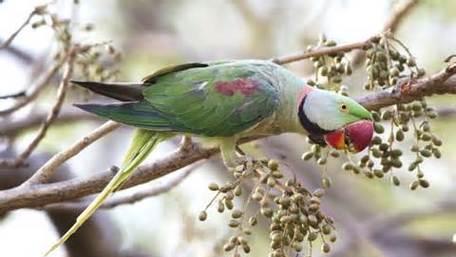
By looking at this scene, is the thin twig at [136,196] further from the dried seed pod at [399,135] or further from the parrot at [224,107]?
the dried seed pod at [399,135]

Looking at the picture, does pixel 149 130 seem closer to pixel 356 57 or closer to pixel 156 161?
pixel 156 161

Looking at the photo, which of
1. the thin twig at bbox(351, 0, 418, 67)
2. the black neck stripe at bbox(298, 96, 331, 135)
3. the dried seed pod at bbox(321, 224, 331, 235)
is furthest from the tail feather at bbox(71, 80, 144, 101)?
the thin twig at bbox(351, 0, 418, 67)

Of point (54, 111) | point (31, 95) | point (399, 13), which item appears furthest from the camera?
point (399, 13)

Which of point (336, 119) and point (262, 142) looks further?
point (262, 142)

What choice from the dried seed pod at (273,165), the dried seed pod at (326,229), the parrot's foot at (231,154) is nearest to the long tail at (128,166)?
the parrot's foot at (231,154)

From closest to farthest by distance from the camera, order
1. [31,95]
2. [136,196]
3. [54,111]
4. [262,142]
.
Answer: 1. [54,111]
2. [136,196]
3. [31,95]
4. [262,142]

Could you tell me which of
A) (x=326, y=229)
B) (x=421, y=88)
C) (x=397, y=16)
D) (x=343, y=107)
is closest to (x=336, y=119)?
(x=343, y=107)

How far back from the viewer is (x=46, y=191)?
81.7 inches

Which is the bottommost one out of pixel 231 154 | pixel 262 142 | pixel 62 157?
pixel 62 157

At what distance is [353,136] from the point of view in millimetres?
2029

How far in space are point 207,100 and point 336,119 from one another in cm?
30

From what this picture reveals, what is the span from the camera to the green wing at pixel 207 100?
214 centimetres

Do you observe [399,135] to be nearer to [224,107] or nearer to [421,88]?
[421,88]

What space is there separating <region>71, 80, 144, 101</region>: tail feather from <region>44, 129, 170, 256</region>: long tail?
8 centimetres
